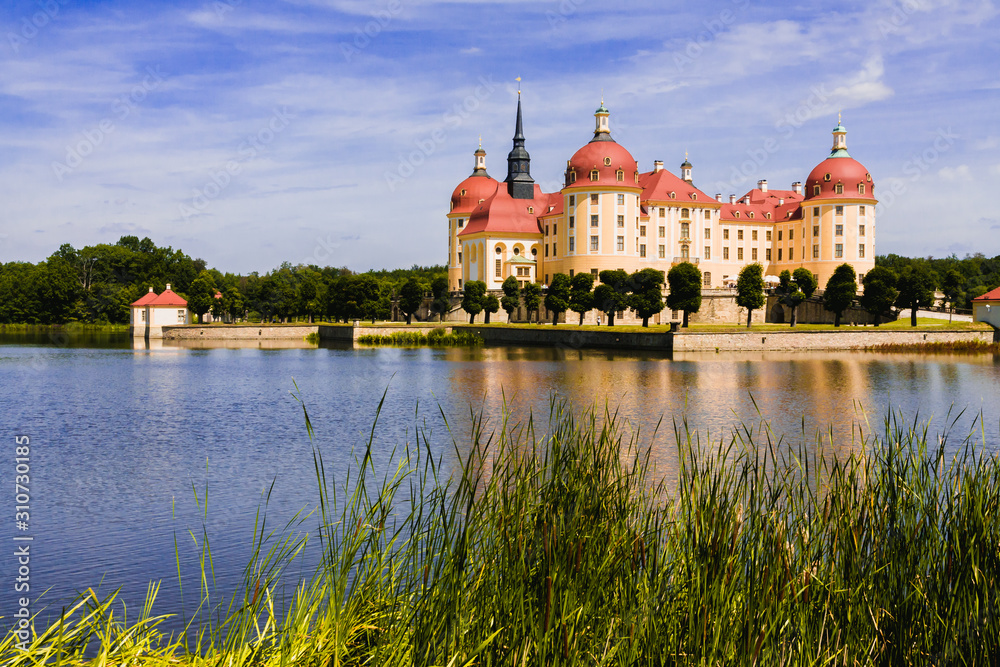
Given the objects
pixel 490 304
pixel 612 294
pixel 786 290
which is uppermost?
pixel 786 290

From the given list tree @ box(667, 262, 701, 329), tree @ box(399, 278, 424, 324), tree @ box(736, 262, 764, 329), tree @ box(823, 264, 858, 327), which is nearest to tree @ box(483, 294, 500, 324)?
tree @ box(399, 278, 424, 324)

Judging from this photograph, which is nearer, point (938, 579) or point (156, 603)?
point (938, 579)

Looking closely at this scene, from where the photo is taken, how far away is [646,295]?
160 feet

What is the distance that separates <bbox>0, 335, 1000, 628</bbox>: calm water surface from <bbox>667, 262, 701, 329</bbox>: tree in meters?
7.78

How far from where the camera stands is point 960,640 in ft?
14.3

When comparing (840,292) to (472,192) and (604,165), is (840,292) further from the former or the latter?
(472,192)

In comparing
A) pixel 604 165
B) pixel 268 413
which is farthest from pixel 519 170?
pixel 268 413

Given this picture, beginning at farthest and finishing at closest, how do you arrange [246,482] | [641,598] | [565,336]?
[565,336]
[246,482]
[641,598]

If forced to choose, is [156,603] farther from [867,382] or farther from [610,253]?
[610,253]

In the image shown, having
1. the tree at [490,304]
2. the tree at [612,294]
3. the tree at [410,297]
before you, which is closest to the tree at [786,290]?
the tree at [612,294]

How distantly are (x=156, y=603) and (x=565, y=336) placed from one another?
4058 cm

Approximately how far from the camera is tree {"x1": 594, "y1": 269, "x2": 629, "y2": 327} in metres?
50.8

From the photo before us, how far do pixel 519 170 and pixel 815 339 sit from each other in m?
36.7

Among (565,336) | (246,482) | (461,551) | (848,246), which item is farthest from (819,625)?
(848,246)
